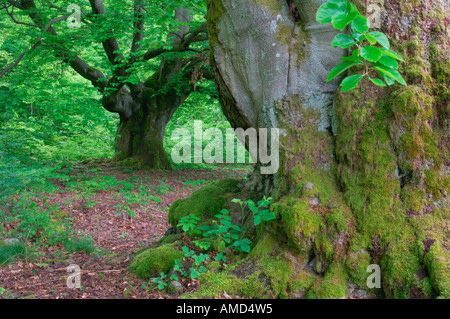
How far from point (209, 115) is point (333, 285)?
14.5m

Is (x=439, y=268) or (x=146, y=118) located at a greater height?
(x=146, y=118)

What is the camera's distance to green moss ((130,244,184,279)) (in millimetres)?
3369

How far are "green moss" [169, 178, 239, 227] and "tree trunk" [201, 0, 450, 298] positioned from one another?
42.1 inches

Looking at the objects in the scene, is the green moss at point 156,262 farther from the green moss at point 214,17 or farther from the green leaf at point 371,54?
the green leaf at point 371,54

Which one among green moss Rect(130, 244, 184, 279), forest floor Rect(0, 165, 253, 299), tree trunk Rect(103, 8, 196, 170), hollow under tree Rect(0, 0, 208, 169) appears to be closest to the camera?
forest floor Rect(0, 165, 253, 299)

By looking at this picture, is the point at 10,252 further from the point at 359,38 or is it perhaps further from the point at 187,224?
the point at 359,38

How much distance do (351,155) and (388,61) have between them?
126 cm

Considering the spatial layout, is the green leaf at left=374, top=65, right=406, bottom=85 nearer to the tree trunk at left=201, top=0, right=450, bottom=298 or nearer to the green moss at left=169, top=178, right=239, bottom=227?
the tree trunk at left=201, top=0, right=450, bottom=298

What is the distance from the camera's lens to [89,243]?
16.0 feet

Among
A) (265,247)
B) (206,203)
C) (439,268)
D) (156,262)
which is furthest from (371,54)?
(206,203)

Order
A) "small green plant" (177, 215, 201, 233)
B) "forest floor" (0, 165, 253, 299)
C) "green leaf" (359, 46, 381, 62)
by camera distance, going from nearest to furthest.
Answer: "green leaf" (359, 46, 381, 62) → "forest floor" (0, 165, 253, 299) → "small green plant" (177, 215, 201, 233)

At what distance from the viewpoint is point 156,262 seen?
3393 mm

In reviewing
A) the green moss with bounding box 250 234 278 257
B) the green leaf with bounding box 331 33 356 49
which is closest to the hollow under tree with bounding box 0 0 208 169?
the green moss with bounding box 250 234 278 257
